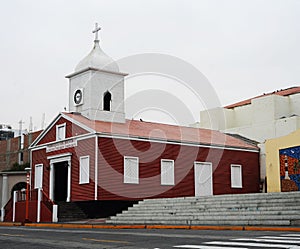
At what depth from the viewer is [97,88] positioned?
32719 mm

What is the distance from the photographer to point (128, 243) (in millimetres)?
11898

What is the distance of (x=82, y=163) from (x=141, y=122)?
6749mm

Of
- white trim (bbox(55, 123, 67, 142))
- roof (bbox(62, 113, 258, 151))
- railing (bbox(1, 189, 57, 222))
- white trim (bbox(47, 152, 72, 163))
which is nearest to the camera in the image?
railing (bbox(1, 189, 57, 222))

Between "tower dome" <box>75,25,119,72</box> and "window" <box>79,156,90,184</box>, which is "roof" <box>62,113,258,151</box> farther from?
"tower dome" <box>75,25,119,72</box>

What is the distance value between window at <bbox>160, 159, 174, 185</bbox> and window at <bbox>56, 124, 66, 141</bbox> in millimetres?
6338

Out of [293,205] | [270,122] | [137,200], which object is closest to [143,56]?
[137,200]

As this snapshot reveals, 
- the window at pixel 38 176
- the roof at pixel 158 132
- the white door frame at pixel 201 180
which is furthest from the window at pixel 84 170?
the white door frame at pixel 201 180

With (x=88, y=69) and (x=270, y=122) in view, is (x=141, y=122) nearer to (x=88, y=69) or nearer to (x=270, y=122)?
(x=88, y=69)

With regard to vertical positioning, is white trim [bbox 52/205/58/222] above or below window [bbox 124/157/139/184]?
below

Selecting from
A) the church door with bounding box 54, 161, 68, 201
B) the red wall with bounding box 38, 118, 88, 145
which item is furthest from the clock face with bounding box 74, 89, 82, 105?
the church door with bounding box 54, 161, 68, 201

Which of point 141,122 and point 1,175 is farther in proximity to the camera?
point 1,175

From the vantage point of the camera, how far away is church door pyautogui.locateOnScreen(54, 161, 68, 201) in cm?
3170

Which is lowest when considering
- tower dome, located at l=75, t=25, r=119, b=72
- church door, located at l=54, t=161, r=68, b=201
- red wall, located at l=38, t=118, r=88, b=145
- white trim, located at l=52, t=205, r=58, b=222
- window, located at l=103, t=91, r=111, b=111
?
white trim, located at l=52, t=205, r=58, b=222

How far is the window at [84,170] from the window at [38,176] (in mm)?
4837
